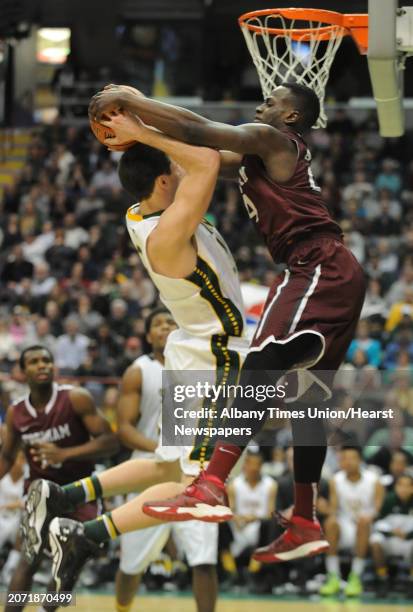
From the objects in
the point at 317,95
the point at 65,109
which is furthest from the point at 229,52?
the point at 317,95

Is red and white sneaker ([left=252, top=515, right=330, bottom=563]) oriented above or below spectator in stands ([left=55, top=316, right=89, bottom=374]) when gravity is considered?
above

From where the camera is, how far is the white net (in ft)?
19.8

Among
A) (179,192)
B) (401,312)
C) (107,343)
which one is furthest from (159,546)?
(401,312)

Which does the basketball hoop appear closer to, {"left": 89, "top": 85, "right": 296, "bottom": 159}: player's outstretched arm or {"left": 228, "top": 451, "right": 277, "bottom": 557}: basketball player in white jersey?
{"left": 89, "top": 85, "right": 296, "bottom": 159}: player's outstretched arm

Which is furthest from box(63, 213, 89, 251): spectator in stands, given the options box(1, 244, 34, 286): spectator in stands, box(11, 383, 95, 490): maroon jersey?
box(11, 383, 95, 490): maroon jersey

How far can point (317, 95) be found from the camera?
580 cm

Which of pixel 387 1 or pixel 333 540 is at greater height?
pixel 387 1

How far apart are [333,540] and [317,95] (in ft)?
18.0

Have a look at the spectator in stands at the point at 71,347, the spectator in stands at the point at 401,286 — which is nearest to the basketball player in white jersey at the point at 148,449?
the spectator in stands at the point at 71,347

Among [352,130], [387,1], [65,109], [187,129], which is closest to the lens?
[187,129]

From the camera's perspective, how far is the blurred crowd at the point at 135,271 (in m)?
10.6

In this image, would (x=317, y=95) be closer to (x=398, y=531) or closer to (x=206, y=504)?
(x=206, y=504)

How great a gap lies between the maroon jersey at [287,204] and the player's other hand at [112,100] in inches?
25.7

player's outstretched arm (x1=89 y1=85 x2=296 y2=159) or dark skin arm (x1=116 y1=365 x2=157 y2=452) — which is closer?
player's outstretched arm (x1=89 y1=85 x2=296 y2=159)
